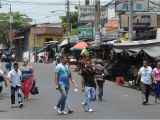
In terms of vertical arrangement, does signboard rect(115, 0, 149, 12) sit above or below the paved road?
above

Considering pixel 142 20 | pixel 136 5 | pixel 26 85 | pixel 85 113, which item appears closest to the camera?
pixel 85 113

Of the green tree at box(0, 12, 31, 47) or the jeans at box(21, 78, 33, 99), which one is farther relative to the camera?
the green tree at box(0, 12, 31, 47)

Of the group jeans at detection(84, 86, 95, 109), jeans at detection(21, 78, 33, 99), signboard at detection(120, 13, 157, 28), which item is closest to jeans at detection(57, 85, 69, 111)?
jeans at detection(84, 86, 95, 109)

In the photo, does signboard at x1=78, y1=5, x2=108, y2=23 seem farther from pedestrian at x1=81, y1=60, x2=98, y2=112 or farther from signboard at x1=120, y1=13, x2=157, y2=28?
pedestrian at x1=81, y1=60, x2=98, y2=112

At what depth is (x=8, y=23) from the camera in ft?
358

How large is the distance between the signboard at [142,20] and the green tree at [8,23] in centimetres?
6394

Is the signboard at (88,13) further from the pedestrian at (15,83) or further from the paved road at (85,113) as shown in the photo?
the pedestrian at (15,83)

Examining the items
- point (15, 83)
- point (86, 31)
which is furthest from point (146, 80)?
point (86, 31)

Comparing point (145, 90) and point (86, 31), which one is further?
point (86, 31)

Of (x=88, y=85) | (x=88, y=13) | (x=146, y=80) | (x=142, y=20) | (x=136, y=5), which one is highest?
(x=136, y=5)

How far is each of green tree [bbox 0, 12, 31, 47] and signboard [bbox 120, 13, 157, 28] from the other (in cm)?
6394

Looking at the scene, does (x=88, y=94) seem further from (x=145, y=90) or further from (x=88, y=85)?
(x=145, y=90)

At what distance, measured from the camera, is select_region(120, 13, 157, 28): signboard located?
3902 cm

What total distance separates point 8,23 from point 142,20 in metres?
72.3
